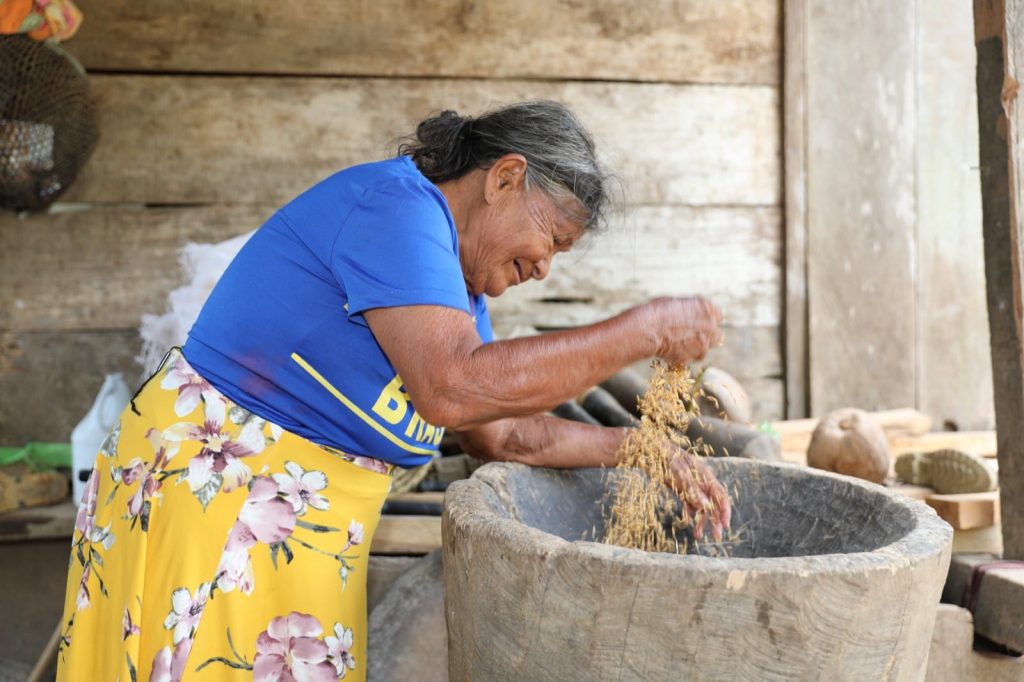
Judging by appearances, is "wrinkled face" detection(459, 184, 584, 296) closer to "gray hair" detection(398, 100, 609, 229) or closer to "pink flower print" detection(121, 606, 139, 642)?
"gray hair" detection(398, 100, 609, 229)

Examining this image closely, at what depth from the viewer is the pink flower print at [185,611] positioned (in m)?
1.47

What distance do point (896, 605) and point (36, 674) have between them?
2.24m

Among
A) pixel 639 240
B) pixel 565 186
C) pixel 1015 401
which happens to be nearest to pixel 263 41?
pixel 639 240

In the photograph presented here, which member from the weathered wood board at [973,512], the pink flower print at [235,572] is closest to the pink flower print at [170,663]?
the pink flower print at [235,572]

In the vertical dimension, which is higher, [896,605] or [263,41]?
[263,41]

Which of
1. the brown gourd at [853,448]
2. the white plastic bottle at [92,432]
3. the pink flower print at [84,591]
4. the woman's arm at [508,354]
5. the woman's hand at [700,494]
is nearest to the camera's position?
the woman's arm at [508,354]

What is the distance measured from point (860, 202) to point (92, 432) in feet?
9.00

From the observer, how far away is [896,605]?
1147 millimetres

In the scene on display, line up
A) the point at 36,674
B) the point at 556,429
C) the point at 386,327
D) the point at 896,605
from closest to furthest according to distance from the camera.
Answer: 1. the point at 896,605
2. the point at 386,327
3. the point at 556,429
4. the point at 36,674

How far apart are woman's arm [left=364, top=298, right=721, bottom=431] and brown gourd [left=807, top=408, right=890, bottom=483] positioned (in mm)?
1398

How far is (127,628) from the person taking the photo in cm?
148

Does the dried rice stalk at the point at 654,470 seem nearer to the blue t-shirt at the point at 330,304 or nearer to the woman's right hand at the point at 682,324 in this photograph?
the woman's right hand at the point at 682,324

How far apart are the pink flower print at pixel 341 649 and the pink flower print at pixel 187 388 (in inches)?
18.0

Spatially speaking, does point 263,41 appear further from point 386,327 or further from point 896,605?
point 896,605
